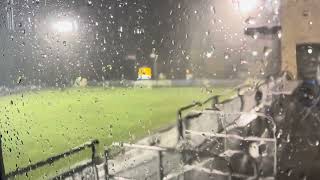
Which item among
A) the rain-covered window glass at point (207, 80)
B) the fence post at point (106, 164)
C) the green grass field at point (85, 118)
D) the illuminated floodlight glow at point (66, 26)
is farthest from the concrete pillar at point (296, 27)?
the illuminated floodlight glow at point (66, 26)

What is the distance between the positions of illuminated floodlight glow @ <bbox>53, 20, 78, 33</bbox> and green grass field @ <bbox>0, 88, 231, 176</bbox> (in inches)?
17.9

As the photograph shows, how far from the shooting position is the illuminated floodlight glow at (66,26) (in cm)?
169

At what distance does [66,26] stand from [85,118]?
57.8 inches

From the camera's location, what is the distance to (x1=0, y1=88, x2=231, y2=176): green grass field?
1.72 m

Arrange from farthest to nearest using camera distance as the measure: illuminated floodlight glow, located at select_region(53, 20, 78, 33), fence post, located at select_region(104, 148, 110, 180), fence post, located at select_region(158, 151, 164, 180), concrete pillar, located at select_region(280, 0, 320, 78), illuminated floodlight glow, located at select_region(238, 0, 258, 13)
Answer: illuminated floodlight glow, located at select_region(53, 20, 78, 33), fence post, located at select_region(104, 148, 110, 180), fence post, located at select_region(158, 151, 164, 180), illuminated floodlight glow, located at select_region(238, 0, 258, 13), concrete pillar, located at select_region(280, 0, 320, 78)

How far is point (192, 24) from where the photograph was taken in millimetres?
1480

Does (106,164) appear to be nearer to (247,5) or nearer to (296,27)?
(247,5)

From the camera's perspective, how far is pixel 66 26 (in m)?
1.68

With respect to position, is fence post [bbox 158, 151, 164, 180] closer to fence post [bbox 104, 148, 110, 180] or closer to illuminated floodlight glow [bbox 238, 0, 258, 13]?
fence post [bbox 104, 148, 110, 180]

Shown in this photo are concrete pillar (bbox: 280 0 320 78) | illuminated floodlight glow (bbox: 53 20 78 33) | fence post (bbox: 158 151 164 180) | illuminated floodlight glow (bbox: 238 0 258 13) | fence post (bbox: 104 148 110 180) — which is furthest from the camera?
illuminated floodlight glow (bbox: 53 20 78 33)

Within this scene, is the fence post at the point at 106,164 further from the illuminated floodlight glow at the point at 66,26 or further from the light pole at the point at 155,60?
the illuminated floodlight glow at the point at 66,26

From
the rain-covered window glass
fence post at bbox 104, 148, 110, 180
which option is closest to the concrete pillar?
the rain-covered window glass

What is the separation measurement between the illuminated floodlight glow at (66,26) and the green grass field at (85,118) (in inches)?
17.9

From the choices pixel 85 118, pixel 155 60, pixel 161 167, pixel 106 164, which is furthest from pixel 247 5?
pixel 85 118
